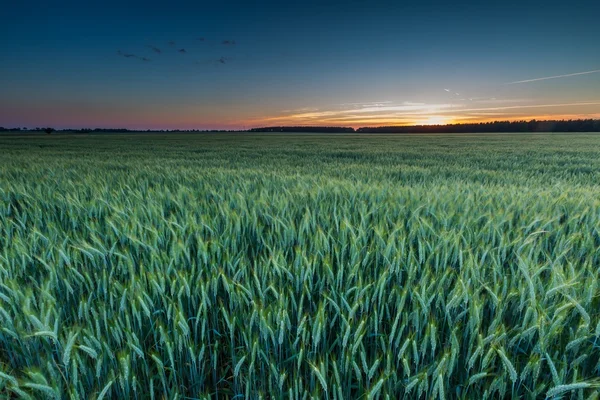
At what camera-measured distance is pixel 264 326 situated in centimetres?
102

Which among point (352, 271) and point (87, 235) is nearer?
point (352, 271)

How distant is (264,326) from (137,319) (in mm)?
523

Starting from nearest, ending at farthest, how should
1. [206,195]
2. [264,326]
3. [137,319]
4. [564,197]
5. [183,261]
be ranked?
[264,326], [137,319], [183,261], [564,197], [206,195]

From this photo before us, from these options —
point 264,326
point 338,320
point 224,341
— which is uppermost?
point 264,326

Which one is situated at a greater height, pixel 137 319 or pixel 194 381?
pixel 137 319

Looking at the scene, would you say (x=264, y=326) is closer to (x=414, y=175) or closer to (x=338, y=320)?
(x=338, y=320)

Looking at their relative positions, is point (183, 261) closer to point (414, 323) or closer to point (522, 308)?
point (414, 323)

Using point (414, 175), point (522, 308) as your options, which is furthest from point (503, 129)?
point (522, 308)

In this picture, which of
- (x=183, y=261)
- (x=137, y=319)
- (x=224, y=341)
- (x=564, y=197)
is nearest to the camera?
(x=137, y=319)

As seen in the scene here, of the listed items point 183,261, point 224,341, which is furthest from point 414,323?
point 183,261

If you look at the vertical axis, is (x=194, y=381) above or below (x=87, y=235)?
below

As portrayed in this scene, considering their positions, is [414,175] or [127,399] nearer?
[127,399]

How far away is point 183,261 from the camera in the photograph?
153 centimetres

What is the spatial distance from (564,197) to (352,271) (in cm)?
296
